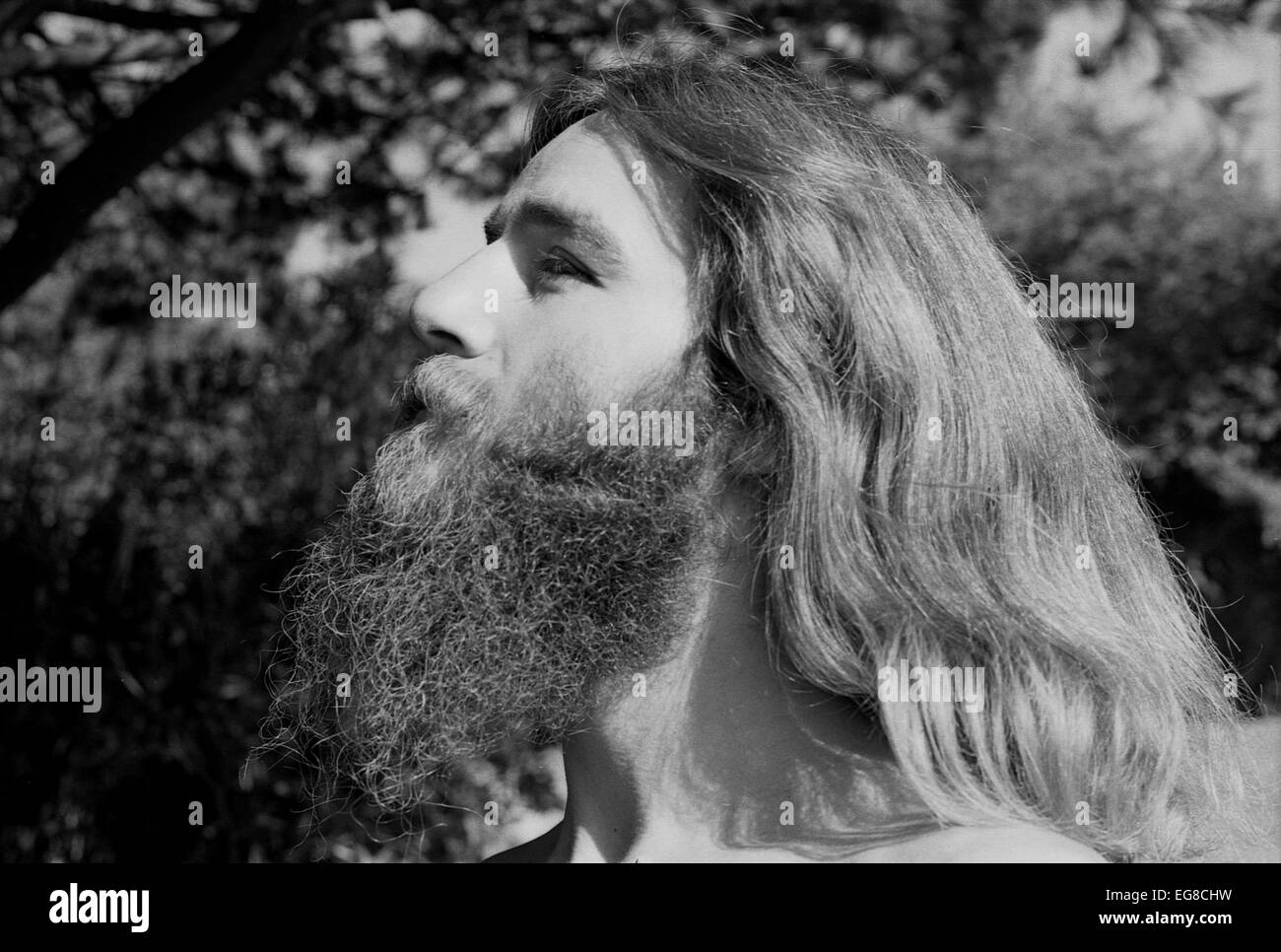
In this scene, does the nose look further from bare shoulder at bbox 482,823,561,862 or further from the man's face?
bare shoulder at bbox 482,823,561,862

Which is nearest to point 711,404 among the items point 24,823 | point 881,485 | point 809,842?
point 881,485

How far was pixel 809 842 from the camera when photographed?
1630 millimetres

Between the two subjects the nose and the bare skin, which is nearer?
the bare skin

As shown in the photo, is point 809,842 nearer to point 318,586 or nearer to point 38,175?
point 318,586

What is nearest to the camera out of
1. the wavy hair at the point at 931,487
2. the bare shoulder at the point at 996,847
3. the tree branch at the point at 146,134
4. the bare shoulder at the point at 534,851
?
the bare shoulder at the point at 996,847

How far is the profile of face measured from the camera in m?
1.79

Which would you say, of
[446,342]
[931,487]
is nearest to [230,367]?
[446,342]

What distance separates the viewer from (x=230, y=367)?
4.82m

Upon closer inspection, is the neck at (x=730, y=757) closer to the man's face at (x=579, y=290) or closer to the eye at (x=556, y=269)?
the man's face at (x=579, y=290)

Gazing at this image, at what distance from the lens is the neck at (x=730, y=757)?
1668mm

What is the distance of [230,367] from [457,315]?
329 centimetres

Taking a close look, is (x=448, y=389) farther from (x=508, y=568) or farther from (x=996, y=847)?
(x=996, y=847)

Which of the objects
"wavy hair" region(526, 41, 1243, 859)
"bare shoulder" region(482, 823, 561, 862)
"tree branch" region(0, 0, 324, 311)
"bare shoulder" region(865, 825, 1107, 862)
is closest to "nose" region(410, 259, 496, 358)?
"wavy hair" region(526, 41, 1243, 859)


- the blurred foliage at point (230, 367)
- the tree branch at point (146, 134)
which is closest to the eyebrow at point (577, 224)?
the tree branch at point (146, 134)
